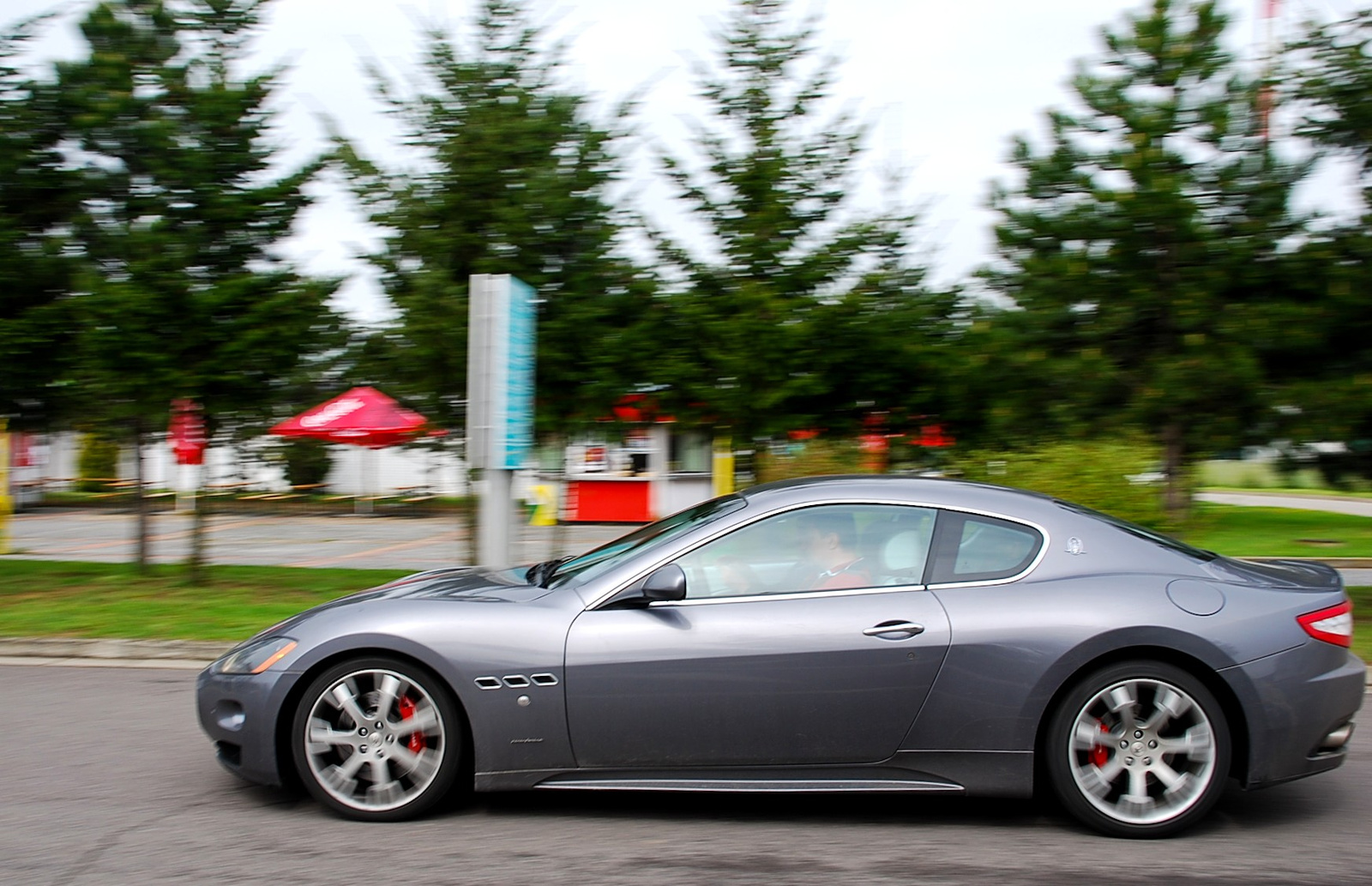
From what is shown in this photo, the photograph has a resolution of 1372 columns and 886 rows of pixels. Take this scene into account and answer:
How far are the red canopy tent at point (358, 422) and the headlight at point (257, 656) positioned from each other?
6525mm

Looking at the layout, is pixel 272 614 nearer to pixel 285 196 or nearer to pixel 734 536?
pixel 285 196

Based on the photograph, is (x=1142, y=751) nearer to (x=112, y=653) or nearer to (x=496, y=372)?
(x=496, y=372)

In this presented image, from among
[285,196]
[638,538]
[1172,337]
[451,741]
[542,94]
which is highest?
[542,94]

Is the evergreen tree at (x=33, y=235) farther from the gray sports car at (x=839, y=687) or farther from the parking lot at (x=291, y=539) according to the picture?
the gray sports car at (x=839, y=687)

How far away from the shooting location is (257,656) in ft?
15.1

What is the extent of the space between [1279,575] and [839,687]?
1.98 metres

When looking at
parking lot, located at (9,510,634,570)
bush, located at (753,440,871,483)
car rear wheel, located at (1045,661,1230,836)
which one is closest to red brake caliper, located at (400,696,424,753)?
car rear wheel, located at (1045,661,1230,836)

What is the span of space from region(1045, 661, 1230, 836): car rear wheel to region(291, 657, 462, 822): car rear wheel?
232 centimetres

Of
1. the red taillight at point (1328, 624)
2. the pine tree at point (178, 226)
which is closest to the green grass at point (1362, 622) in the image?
the red taillight at point (1328, 624)

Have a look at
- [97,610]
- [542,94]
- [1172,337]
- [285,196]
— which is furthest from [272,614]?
[1172,337]

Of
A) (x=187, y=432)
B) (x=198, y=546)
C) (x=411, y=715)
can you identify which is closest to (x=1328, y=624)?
(x=411, y=715)

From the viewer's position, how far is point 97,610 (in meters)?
10.0

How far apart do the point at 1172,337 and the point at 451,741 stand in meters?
8.43

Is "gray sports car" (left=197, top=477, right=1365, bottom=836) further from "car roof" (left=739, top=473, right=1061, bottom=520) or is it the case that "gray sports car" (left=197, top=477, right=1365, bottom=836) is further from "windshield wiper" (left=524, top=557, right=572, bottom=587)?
"windshield wiper" (left=524, top=557, right=572, bottom=587)
